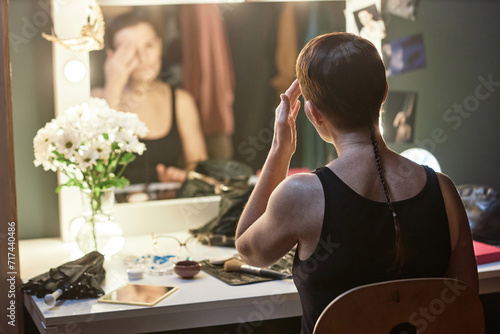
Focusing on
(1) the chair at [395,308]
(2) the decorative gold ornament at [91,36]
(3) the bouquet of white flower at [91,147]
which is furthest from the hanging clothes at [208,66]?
(1) the chair at [395,308]

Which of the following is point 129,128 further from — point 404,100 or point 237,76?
point 404,100

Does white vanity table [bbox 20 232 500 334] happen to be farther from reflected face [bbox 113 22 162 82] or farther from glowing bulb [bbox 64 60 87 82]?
reflected face [bbox 113 22 162 82]

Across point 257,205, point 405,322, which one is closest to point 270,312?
point 257,205

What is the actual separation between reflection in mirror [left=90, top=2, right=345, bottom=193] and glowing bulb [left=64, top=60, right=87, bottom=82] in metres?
0.05

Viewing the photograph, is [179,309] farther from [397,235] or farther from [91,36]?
[91,36]

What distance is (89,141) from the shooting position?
191 cm

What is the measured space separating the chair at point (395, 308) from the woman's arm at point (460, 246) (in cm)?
11

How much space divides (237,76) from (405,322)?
1637 millimetres

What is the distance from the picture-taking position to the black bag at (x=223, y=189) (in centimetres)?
220

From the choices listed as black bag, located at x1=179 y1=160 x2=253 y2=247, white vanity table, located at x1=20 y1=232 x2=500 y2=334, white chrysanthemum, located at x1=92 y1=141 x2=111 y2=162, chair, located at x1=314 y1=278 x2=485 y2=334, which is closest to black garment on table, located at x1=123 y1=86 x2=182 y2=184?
black bag, located at x1=179 y1=160 x2=253 y2=247

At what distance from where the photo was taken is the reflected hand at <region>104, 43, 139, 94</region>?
2344 millimetres

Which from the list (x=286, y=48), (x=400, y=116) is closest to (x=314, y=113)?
(x=286, y=48)

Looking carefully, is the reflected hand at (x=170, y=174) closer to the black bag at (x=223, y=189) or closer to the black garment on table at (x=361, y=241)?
the black bag at (x=223, y=189)

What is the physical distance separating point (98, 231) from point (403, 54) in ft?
5.21
